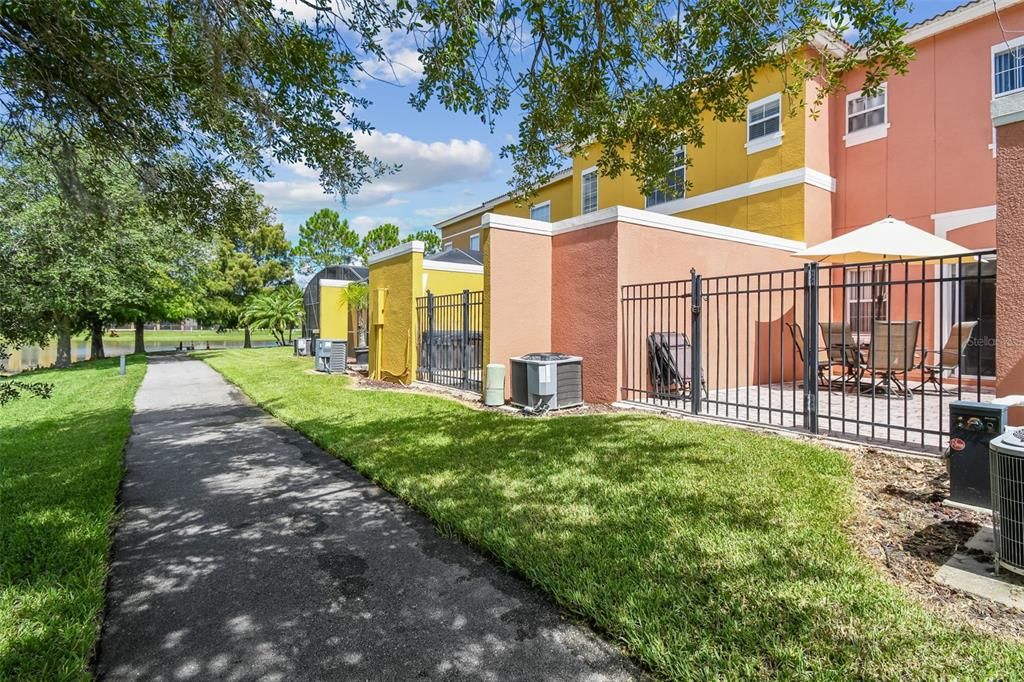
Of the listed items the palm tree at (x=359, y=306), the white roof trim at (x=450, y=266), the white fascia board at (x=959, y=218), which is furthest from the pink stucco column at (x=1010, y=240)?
the palm tree at (x=359, y=306)

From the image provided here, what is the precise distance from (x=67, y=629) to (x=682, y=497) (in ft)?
12.8

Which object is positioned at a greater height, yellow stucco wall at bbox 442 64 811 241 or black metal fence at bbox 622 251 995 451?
yellow stucco wall at bbox 442 64 811 241

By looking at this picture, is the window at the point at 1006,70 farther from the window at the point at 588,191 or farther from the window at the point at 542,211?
the window at the point at 542,211

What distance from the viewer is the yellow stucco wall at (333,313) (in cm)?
2186

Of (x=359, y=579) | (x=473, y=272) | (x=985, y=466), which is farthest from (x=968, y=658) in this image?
(x=473, y=272)

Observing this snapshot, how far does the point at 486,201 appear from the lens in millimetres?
25391

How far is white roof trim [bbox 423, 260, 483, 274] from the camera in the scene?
1557cm

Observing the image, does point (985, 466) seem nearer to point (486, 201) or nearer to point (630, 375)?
point (630, 375)

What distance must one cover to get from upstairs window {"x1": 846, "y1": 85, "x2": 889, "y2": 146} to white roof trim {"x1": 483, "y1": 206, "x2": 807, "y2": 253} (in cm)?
386

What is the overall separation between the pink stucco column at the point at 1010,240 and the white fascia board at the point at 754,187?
8.08 meters

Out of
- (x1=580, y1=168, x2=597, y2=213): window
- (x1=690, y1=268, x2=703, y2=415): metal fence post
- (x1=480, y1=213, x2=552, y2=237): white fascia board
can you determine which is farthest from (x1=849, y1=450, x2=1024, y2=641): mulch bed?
(x1=580, y1=168, x2=597, y2=213): window

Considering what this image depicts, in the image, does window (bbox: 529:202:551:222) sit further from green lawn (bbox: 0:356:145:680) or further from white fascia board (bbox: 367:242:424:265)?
green lawn (bbox: 0:356:145:680)

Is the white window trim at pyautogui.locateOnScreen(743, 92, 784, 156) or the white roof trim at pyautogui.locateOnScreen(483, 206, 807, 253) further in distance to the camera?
the white window trim at pyautogui.locateOnScreen(743, 92, 784, 156)

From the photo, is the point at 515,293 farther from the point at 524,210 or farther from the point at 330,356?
the point at 524,210
